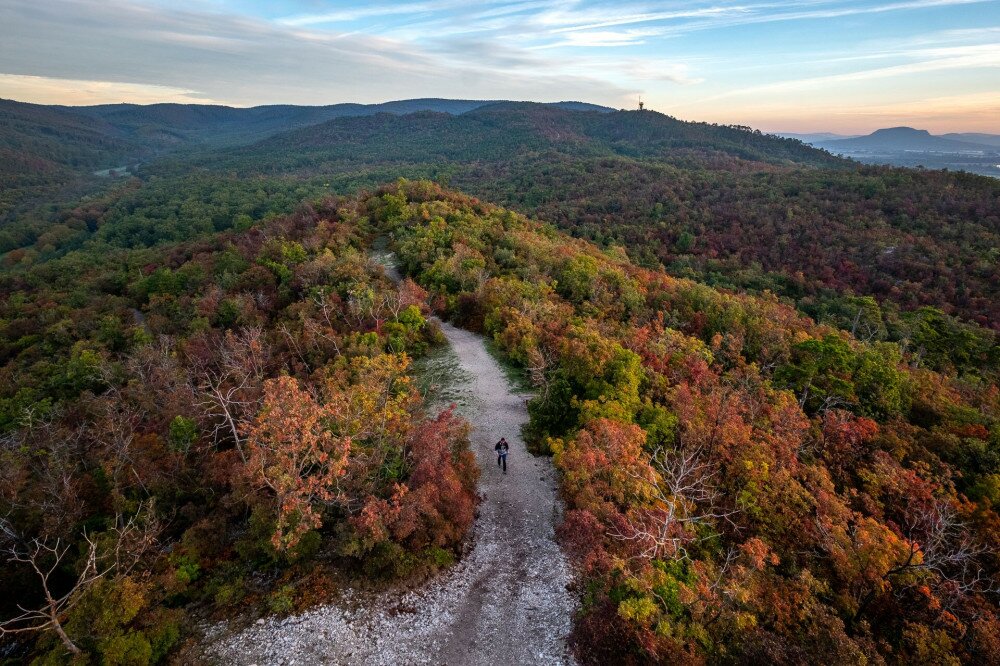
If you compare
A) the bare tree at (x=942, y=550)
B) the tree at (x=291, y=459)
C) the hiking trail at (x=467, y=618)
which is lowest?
the hiking trail at (x=467, y=618)

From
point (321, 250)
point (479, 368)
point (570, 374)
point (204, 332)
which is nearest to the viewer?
point (570, 374)

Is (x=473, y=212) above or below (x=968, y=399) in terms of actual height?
above

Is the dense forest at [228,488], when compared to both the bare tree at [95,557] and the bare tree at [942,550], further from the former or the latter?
the bare tree at [942,550]

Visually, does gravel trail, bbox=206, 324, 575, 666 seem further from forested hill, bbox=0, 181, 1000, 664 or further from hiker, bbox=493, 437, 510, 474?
hiker, bbox=493, 437, 510, 474

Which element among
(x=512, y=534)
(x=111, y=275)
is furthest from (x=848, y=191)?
(x=111, y=275)

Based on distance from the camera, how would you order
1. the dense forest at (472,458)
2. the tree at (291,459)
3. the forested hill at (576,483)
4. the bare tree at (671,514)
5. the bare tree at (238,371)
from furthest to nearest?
the bare tree at (238,371)
the tree at (291,459)
the bare tree at (671,514)
the dense forest at (472,458)
the forested hill at (576,483)

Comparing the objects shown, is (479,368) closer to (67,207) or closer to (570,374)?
(570,374)

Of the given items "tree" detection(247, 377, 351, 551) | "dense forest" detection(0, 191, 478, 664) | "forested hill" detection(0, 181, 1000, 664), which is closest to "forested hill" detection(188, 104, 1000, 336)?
"forested hill" detection(0, 181, 1000, 664)

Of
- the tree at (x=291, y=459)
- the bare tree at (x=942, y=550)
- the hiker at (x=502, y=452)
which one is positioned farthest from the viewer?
the hiker at (x=502, y=452)

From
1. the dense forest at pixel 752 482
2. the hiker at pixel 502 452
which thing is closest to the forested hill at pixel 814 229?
the dense forest at pixel 752 482
